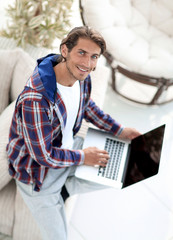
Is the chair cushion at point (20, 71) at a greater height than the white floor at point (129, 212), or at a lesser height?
greater

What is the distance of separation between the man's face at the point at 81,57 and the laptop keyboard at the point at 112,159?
52 cm

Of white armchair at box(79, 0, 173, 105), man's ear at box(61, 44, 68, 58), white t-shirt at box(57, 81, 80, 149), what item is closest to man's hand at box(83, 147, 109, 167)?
white t-shirt at box(57, 81, 80, 149)

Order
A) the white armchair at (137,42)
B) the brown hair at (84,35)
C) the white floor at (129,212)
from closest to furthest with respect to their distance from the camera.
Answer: the brown hair at (84,35), the white floor at (129,212), the white armchair at (137,42)

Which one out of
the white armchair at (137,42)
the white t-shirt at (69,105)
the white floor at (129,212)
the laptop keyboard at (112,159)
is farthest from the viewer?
the white armchair at (137,42)

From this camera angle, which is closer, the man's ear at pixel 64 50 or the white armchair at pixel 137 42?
the man's ear at pixel 64 50

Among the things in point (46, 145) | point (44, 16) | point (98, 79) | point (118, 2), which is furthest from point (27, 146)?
point (118, 2)

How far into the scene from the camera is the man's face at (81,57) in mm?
941

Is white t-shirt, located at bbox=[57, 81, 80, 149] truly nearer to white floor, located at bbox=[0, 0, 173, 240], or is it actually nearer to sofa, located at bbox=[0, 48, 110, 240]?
sofa, located at bbox=[0, 48, 110, 240]

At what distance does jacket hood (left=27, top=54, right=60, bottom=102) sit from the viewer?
982mm

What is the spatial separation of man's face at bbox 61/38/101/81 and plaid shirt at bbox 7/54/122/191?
8 cm

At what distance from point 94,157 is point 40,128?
1.20ft

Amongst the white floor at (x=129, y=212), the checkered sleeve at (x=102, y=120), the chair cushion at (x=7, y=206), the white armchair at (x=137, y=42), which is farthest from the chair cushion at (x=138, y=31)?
the chair cushion at (x=7, y=206)

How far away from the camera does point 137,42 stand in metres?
2.37

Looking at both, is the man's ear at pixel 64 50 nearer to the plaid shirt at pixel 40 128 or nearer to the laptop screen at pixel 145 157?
the plaid shirt at pixel 40 128
